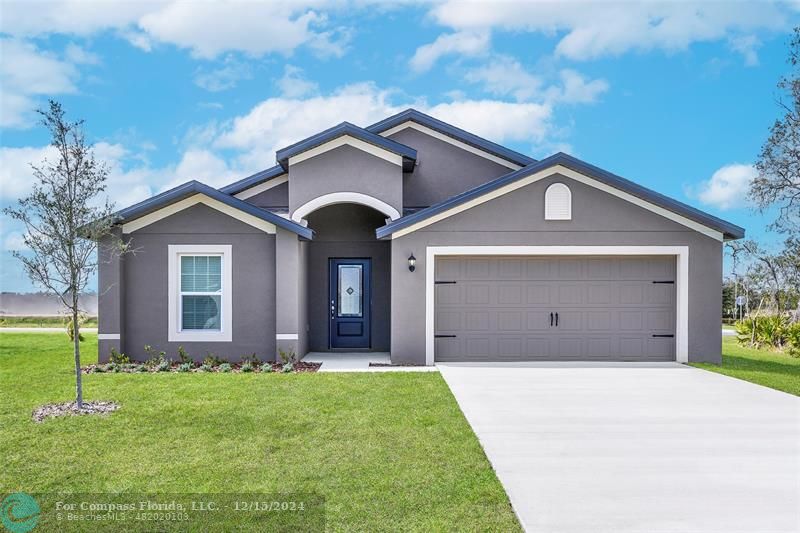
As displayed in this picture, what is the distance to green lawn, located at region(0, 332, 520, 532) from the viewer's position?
5070 mm

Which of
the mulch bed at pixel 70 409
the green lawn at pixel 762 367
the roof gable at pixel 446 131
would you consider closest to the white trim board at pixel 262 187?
the roof gable at pixel 446 131

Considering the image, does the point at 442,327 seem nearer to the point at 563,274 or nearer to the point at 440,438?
the point at 563,274

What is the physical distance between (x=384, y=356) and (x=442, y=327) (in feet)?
6.46

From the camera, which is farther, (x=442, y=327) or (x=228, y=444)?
(x=442, y=327)

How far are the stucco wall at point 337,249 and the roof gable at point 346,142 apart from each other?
1906 millimetres

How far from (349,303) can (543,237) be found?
17.0ft

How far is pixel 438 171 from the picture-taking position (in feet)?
53.8

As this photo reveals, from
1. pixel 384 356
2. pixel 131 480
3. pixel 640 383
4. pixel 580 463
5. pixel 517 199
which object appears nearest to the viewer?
pixel 131 480

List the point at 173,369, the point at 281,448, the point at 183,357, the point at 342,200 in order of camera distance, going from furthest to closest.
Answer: the point at 342,200
the point at 183,357
the point at 173,369
the point at 281,448

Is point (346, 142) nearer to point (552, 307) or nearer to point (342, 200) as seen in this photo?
point (342, 200)

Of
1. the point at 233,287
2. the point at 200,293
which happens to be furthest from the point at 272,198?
the point at 200,293

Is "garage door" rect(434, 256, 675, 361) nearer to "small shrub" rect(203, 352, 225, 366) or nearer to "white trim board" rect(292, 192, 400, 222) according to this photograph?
"white trim board" rect(292, 192, 400, 222)

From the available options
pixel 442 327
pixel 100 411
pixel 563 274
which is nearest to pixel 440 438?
pixel 100 411

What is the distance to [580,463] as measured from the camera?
6.16 meters
